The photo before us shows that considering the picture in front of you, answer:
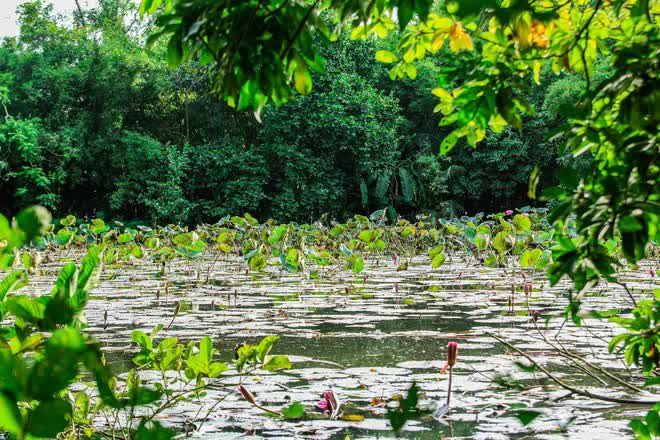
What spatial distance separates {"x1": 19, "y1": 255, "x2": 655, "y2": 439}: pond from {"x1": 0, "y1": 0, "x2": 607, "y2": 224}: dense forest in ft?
42.7

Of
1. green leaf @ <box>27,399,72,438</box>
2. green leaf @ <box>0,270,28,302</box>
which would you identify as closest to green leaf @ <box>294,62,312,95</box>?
green leaf @ <box>0,270,28,302</box>

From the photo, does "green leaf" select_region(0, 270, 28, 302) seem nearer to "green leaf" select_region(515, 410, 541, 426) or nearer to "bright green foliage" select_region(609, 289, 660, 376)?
"green leaf" select_region(515, 410, 541, 426)

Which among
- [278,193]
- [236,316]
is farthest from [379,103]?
[236,316]

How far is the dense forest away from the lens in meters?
21.6

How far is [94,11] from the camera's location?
30281 mm

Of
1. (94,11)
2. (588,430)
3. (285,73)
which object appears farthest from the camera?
(94,11)

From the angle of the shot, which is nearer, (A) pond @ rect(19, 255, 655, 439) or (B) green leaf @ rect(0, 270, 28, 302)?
(B) green leaf @ rect(0, 270, 28, 302)

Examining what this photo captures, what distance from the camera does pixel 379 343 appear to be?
174 inches

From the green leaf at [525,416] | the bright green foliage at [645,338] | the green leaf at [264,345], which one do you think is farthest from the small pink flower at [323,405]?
the green leaf at [525,416]

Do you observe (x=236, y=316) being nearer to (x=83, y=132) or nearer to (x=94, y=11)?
(x=83, y=132)

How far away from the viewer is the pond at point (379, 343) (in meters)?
2.77

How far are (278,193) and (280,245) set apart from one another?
1336 centimetres

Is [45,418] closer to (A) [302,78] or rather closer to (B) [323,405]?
(A) [302,78]

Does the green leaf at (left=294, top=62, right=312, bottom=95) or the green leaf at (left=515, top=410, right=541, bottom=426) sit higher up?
the green leaf at (left=294, top=62, right=312, bottom=95)
